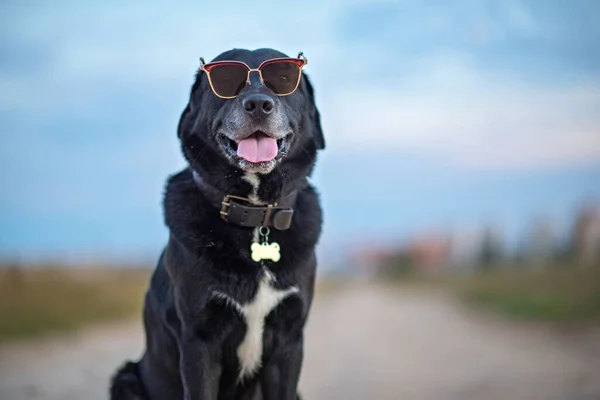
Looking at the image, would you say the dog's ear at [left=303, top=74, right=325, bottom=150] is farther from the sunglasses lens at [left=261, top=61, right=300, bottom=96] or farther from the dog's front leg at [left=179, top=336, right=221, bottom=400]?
the dog's front leg at [left=179, top=336, right=221, bottom=400]

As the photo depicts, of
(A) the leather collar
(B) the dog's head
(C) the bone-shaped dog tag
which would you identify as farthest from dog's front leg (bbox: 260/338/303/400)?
(B) the dog's head

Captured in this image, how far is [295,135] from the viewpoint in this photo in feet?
11.4

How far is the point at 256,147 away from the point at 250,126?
4.7 inches

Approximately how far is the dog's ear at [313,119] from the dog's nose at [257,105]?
0.38m

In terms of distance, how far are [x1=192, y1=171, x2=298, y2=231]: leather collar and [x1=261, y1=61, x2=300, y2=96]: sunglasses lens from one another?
1.76ft

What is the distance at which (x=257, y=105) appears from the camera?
3.28 m

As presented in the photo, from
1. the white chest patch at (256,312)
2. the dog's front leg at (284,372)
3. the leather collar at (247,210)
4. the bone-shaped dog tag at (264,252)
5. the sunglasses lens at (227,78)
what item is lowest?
the dog's front leg at (284,372)

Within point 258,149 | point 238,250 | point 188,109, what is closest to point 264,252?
point 238,250

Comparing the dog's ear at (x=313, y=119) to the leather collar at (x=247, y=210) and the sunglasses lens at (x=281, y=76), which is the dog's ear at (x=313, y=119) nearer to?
the sunglasses lens at (x=281, y=76)

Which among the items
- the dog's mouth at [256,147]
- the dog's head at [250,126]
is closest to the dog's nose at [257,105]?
the dog's head at [250,126]

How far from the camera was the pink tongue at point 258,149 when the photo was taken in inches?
132

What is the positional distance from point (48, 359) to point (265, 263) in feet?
14.3

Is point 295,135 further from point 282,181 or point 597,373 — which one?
point 597,373

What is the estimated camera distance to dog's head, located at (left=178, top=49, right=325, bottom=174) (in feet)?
10.9
